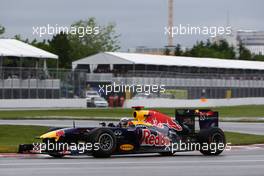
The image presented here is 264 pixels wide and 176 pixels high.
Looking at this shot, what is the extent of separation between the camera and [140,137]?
2180 centimetres

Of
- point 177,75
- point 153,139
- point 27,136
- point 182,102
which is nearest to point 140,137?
point 153,139

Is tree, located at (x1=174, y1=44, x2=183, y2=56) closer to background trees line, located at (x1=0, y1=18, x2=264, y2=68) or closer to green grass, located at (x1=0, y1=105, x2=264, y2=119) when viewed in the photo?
background trees line, located at (x1=0, y1=18, x2=264, y2=68)

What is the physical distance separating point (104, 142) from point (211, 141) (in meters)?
3.35

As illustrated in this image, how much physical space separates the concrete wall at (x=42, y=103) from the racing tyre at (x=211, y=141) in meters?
45.1

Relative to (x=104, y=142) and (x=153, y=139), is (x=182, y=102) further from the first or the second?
(x=104, y=142)

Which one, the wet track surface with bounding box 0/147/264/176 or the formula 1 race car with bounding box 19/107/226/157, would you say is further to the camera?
the formula 1 race car with bounding box 19/107/226/157

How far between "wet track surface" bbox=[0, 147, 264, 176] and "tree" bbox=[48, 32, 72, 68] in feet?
339

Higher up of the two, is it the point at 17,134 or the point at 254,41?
the point at 254,41

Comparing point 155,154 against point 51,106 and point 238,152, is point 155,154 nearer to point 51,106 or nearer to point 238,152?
point 238,152

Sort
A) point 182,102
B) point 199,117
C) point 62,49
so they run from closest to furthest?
point 199,117 < point 182,102 < point 62,49

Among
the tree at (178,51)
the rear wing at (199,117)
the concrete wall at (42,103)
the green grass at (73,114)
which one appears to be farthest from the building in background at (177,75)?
the rear wing at (199,117)

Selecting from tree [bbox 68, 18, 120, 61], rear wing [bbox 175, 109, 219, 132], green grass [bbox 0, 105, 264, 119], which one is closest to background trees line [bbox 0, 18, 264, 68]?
tree [bbox 68, 18, 120, 61]

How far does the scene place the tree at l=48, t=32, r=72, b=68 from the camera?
126 m

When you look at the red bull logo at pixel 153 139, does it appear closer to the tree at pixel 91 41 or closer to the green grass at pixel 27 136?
the green grass at pixel 27 136
